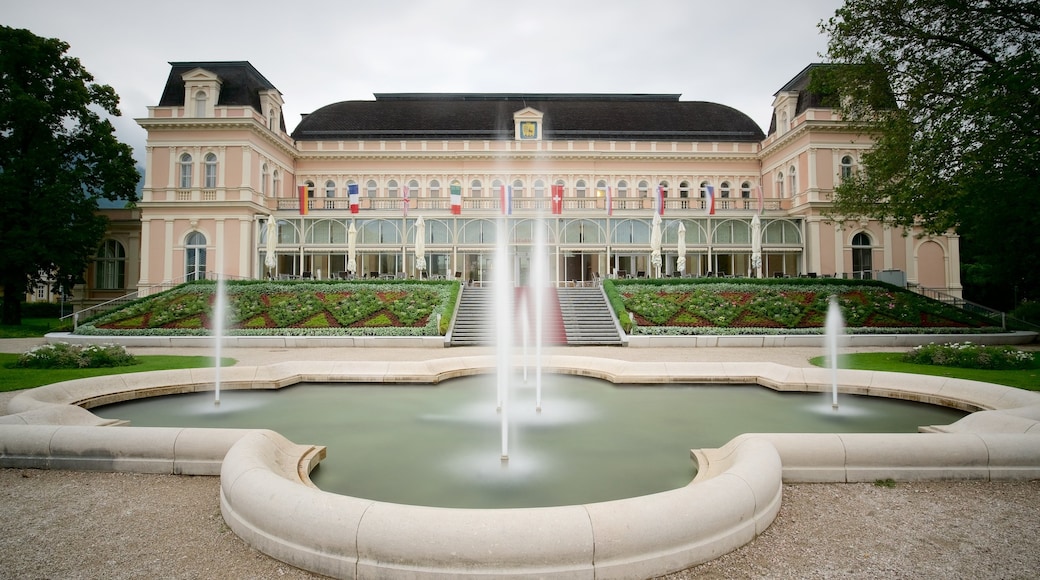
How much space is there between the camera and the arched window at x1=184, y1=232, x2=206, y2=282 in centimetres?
3703

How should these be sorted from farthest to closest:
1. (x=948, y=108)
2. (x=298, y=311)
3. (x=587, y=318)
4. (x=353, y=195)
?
(x=353, y=195)
(x=587, y=318)
(x=298, y=311)
(x=948, y=108)

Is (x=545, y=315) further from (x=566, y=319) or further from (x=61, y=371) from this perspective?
(x=61, y=371)

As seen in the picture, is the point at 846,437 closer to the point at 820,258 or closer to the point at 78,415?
the point at 78,415

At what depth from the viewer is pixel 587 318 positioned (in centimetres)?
2512

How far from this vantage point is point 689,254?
1485 inches

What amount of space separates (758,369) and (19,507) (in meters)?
12.6

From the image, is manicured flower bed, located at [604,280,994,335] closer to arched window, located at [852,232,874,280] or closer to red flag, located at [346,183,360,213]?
arched window, located at [852,232,874,280]

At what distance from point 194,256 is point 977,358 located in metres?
41.6

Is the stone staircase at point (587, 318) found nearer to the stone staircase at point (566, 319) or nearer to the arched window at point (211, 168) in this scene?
the stone staircase at point (566, 319)

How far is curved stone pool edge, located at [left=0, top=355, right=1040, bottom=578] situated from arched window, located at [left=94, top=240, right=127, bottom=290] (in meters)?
36.8

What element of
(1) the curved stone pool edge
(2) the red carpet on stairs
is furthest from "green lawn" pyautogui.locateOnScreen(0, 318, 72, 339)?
(2) the red carpet on stairs

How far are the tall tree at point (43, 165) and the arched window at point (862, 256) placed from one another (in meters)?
48.4

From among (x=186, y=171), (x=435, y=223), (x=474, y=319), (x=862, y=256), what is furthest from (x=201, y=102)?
(x=862, y=256)

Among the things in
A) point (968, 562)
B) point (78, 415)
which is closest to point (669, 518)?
point (968, 562)
